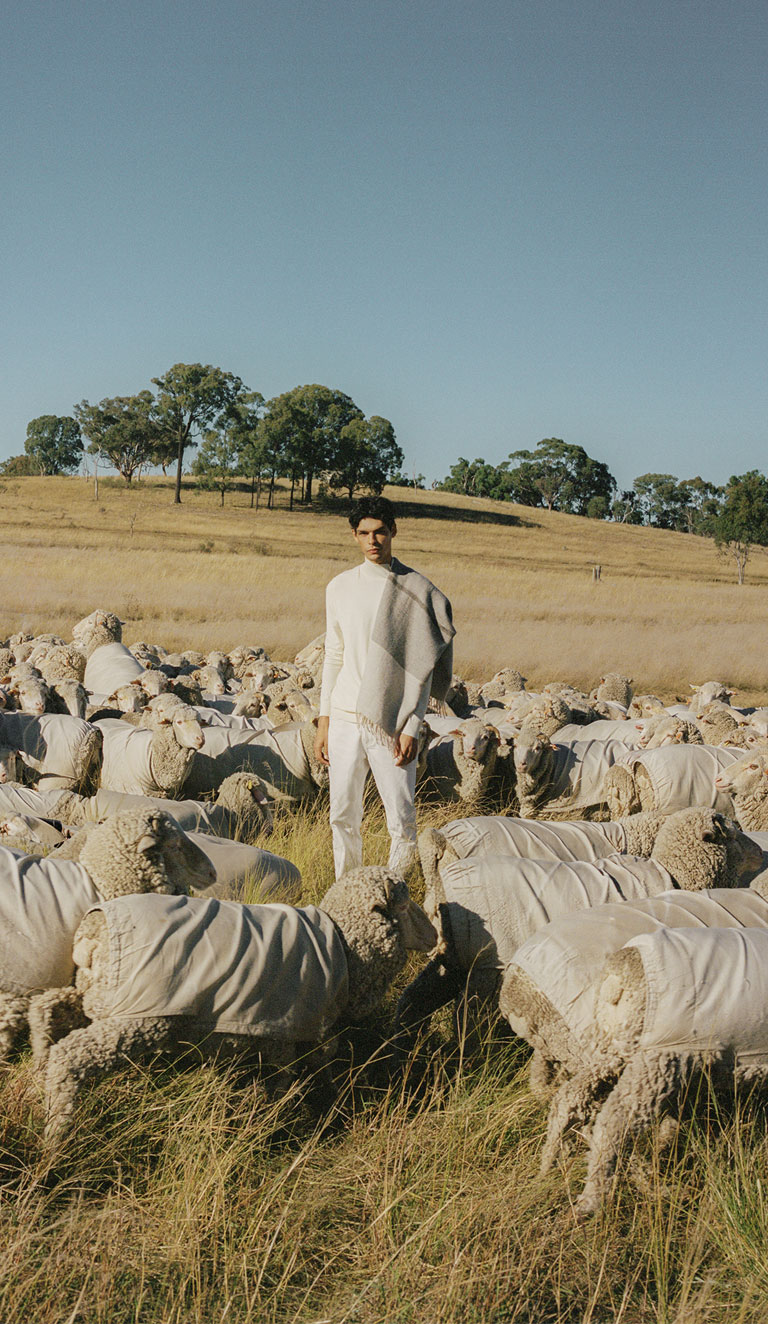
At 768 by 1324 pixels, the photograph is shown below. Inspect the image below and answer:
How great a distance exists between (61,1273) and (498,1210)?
134 centimetres

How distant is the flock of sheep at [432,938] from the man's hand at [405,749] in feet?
1.59

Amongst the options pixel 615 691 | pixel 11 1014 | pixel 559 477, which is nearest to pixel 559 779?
pixel 11 1014

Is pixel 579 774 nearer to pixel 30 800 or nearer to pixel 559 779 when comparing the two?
pixel 559 779

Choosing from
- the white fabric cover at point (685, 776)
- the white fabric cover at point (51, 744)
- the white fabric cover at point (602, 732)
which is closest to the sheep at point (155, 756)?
the white fabric cover at point (51, 744)

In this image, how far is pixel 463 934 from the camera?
4.17 metres

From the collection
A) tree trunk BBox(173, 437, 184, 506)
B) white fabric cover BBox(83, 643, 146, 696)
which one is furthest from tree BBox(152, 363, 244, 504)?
white fabric cover BBox(83, 643, 146, 696)

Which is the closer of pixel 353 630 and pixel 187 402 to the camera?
pixel 353 630

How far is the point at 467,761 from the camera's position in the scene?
7219mm

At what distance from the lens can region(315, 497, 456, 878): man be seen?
16.3ft

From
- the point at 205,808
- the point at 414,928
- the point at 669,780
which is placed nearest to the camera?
the point at 414,928

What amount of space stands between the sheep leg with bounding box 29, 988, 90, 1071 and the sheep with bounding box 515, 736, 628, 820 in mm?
4255

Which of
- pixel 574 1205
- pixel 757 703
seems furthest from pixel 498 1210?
pixel 757 703

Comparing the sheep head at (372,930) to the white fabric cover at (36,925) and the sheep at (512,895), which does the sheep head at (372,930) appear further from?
the white fabric cover at (36,925)

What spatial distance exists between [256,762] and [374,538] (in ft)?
8.66
